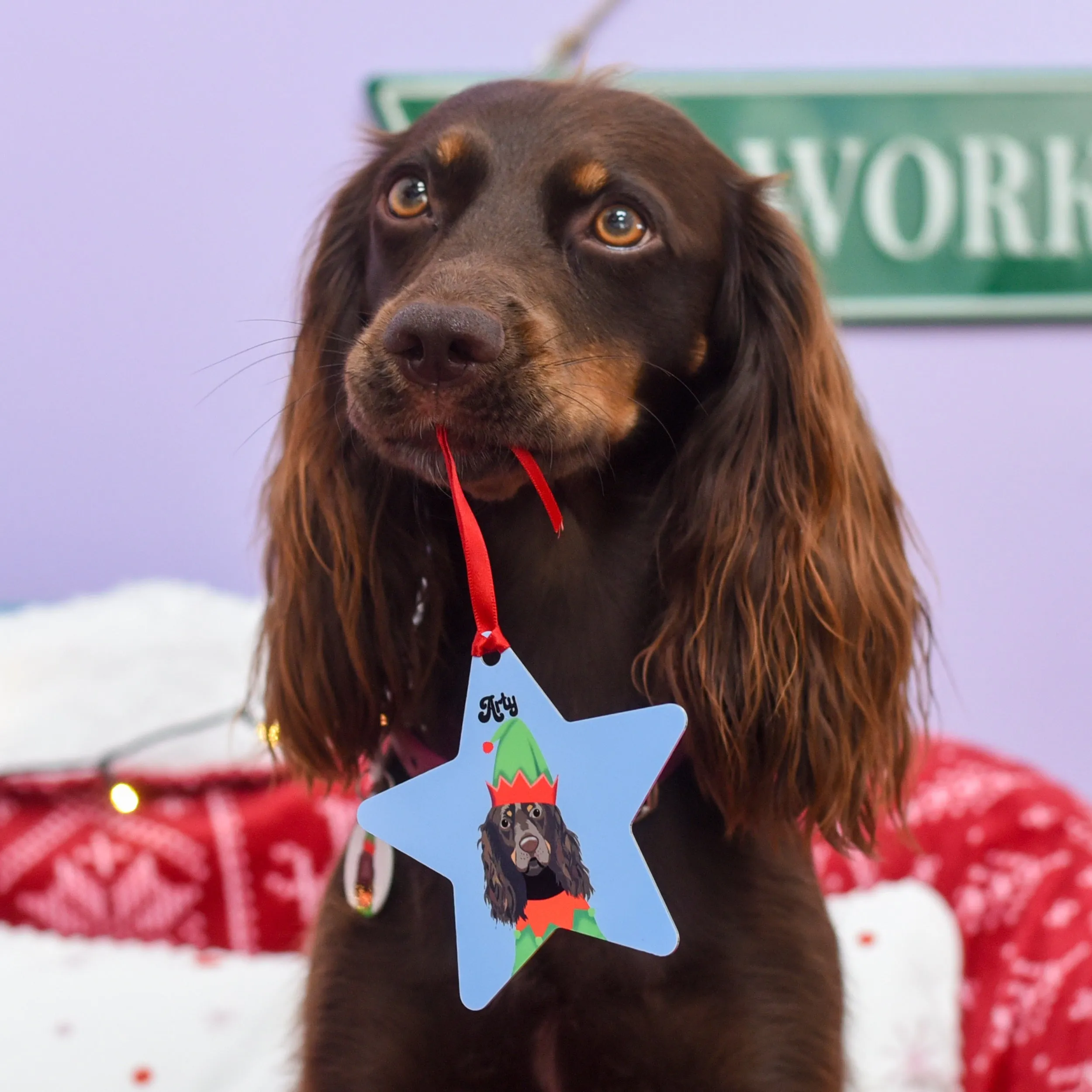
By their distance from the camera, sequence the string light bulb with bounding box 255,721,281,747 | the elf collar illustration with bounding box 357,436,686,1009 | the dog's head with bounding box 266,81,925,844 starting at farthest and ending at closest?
the string light bulb with bounding box 255,721,281,747 < the dog's head with bounding box 266,81,925,844 < the elf collar illustration with bounding box 357,436,686,1009

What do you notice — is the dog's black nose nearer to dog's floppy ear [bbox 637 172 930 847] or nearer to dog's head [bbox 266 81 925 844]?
dog's head [bbox 266 81 925 844]

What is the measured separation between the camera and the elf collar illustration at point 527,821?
0.80 metres

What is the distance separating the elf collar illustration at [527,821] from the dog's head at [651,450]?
0.21 m

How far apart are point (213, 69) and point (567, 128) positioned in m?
1.44

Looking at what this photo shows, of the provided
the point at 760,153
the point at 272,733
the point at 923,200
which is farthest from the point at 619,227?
the point at 923,200

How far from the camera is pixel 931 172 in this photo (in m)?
2.26

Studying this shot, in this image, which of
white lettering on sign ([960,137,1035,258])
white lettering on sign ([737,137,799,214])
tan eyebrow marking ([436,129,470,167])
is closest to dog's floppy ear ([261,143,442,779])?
tan eyebrow marking ([436,129,470,167])

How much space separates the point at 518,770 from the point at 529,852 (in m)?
0.06

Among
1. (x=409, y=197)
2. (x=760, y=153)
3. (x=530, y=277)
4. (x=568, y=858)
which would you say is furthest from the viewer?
(x=760, y=153)

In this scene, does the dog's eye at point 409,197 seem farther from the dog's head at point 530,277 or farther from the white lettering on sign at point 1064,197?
the white lettering on sign at point 1064,197

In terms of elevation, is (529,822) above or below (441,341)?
below

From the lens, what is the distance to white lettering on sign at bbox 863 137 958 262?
226cm

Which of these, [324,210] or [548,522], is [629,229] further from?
[324,210]

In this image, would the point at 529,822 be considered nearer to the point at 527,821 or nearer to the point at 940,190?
the point at 527,821
